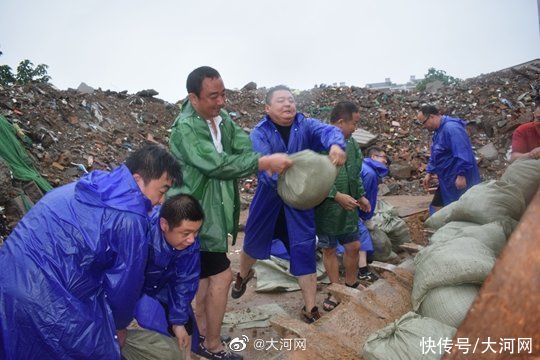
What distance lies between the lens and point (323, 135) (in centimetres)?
319

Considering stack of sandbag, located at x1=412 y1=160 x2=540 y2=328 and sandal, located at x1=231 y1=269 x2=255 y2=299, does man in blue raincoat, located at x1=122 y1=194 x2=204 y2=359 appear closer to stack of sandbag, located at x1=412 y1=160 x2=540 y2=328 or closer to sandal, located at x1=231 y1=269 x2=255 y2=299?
sandal, located at x1=231 y1=269 x2=255 y2=299

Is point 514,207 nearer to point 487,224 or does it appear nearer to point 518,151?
point 487,224

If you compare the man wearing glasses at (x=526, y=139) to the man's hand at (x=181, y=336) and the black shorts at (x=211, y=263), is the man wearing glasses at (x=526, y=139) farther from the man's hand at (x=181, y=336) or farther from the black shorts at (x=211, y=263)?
the man's hand at (x=181, y=336)

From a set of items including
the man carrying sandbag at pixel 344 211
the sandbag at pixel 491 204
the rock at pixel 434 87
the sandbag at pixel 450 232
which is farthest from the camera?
the rock at pixel 434 87

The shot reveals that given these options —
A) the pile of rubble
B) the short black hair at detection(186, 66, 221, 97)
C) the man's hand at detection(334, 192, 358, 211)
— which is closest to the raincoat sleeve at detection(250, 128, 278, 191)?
the man's hand at detection(334, 192, 358, 211)

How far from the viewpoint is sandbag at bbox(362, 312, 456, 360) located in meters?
1.89

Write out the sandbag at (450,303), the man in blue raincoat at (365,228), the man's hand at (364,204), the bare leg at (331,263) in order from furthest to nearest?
the man in blue raincoat at (365,228) → the man's hand at (364,204) → the bare leg at (331,263) → the sandbag at (450,303)

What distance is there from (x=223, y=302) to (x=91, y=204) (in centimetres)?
127

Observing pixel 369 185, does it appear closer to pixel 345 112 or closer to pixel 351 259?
pixel 351 259

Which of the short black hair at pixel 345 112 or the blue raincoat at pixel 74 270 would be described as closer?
the blue raincoat at pixel 74 270

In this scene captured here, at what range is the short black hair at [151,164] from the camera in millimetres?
1934

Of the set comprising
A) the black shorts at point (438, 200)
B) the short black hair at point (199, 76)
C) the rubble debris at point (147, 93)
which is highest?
the rubble debris at point (147, 93)

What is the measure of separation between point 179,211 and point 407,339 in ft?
3.92

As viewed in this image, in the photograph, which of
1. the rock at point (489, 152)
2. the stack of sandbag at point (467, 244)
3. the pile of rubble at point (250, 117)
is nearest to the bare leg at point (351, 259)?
the stack of sandbag at point (467, 244)
